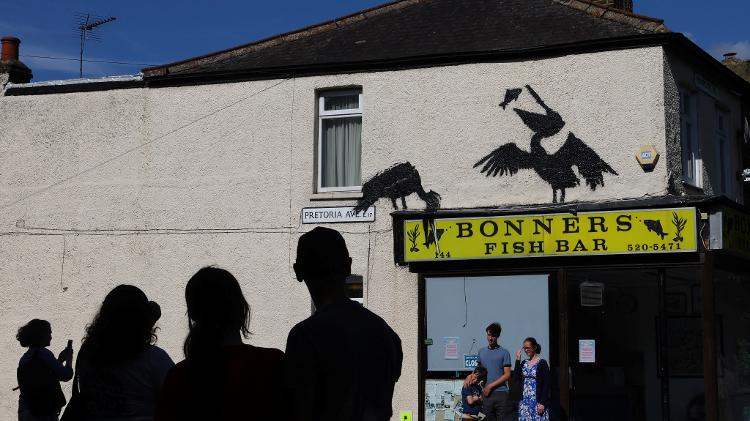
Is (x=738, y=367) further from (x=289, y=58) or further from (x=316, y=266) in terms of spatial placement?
(x=316, y=266)

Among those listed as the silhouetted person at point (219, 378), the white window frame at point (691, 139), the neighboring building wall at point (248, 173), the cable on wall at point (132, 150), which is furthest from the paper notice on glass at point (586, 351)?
the silhouetted person at point (219, 378)

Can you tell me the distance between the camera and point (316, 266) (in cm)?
406

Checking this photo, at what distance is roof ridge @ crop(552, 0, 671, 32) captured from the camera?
1470 centimetres

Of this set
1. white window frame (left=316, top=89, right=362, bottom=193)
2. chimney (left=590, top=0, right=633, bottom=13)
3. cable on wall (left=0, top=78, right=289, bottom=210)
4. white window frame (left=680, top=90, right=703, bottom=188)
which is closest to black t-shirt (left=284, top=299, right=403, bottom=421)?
white window frame (left=680, top=90, right=703, bottom=188)

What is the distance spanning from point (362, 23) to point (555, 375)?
6523mm

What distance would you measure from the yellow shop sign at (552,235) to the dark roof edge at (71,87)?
17.1ft

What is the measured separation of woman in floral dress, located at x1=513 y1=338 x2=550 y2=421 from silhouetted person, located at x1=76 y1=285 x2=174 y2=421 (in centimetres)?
952

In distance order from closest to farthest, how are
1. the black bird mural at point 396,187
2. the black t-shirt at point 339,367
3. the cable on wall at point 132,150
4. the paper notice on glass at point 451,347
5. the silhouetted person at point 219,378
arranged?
the black t-shirt at point 339,367 → the silhouetted person at point 219,378 → the paper notice on glass at point 451,347 → the black bird mural at point 396,187 → the cable on wall at point 132,150

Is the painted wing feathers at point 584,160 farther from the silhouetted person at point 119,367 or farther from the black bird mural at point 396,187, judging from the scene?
the silhouetted person at point 119,367

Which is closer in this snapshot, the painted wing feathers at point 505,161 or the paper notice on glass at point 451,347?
the painted wing feathers at point 505,161

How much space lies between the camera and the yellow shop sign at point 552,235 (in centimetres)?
1398

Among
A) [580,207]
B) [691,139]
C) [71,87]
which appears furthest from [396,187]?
[71,87]

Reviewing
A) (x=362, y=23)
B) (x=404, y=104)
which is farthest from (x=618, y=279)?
(x=362, y=23)

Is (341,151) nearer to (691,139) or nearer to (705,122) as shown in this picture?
(691,139)
